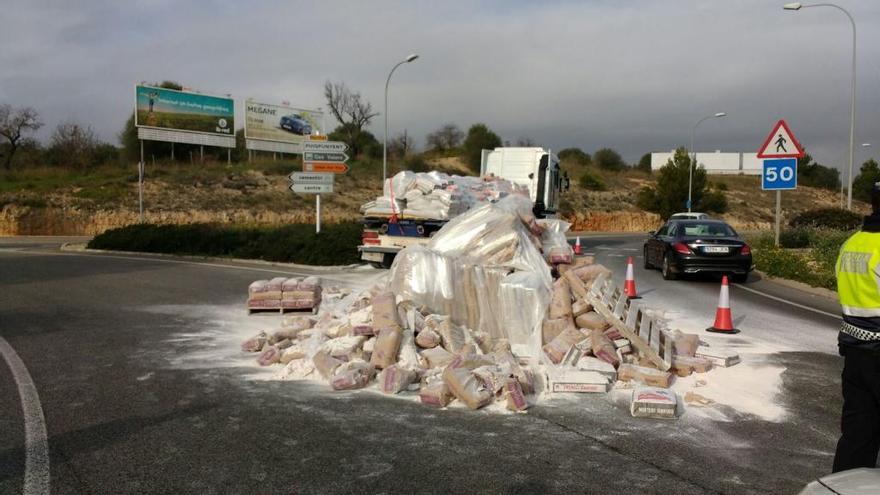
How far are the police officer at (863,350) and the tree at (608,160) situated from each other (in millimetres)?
93282

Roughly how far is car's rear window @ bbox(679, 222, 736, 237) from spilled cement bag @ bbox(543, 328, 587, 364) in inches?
382

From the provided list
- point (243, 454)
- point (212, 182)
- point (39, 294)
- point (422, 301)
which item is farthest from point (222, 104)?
point (243, 454)

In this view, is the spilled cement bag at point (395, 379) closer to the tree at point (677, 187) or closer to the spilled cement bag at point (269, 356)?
the spilled cement bag at point (269, 356)

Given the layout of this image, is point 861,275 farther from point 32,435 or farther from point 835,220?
point 835,220

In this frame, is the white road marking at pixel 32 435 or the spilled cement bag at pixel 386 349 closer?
the white road marking at pixel 32 435

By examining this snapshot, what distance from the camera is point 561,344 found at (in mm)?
7492

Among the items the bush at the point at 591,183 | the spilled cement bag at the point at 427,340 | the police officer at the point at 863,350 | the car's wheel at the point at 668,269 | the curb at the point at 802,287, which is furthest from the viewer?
the bush at the point at 591,183

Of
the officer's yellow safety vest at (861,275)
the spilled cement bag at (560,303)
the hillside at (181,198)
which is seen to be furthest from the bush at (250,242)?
the officer's yellow safety vest at (861,275)

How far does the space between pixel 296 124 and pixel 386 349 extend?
135 ft

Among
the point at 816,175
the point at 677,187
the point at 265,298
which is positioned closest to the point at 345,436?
the point at 265,298

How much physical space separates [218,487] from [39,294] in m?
10.9

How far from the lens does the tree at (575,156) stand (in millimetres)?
94750

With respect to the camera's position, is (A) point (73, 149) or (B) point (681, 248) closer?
(B) point (681, 248)

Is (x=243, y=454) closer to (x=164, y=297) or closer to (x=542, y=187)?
(x=164, y=297)
